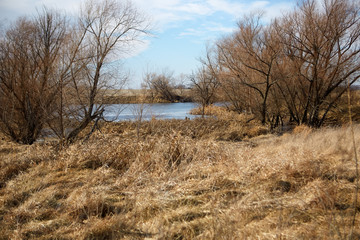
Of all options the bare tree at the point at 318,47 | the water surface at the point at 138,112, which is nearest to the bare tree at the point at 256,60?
the bare tree at the point at 318,47

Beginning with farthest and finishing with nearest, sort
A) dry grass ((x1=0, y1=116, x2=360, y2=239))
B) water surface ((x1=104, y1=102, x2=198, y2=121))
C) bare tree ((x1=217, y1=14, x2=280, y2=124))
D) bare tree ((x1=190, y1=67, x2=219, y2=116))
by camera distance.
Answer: bare tree ((x1=190, y1=67, x2=219, y2=116)) < bare tree ((x1=217, y1=14, x2=280, y2=124)) < water surface ((x1=104, y1=102, x2=198, y2=121)) < dry grass ((x1=0, y1=116, x2=360, y2=239))

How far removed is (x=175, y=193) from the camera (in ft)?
14.3

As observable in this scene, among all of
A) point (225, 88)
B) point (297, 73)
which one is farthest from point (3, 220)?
point (225, 88)

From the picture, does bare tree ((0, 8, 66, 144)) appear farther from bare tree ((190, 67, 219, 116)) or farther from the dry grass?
bare tree ((190, 67, 219, 116))

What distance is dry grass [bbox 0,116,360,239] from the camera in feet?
10.8

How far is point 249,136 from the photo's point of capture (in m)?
14.4

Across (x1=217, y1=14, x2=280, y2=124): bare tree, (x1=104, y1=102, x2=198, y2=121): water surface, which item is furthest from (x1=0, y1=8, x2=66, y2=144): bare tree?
(x1=217, y1=14, x2=280, y2=124): bare tree

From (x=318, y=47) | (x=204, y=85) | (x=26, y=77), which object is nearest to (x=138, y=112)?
(x=26, y=77)

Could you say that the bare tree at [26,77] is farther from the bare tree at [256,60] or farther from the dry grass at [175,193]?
the bare tree at [256,60]

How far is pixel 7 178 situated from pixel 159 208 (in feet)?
10.8

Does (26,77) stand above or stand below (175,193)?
above

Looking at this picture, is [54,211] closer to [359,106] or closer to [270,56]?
[270,56]

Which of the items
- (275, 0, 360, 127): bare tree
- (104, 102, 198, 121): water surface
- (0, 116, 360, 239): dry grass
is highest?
(275, 0, 360, 127): bare tree

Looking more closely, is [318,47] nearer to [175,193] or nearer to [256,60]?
[256,60]
